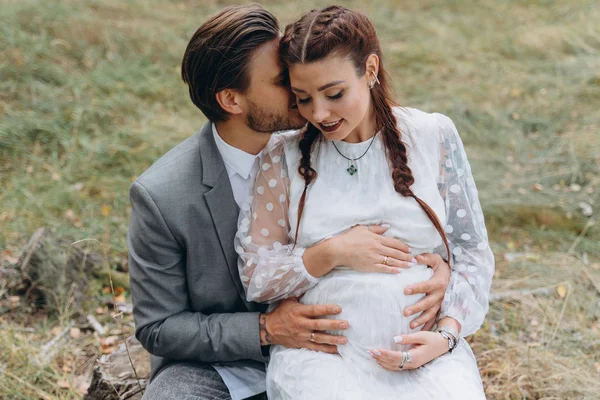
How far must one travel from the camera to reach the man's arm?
2736mm

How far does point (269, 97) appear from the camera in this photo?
2842 mm

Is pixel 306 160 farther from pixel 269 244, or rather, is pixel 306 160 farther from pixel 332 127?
pixel 269 244

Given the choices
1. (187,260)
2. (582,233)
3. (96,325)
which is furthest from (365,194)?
(582,233)

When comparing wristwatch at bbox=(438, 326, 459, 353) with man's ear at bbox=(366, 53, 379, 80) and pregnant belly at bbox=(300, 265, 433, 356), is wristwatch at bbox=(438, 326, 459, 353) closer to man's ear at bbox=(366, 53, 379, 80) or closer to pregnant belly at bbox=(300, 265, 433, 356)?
pregnant belly at bbox=(300, 265, 433, 356)

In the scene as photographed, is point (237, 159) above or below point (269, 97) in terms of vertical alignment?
below

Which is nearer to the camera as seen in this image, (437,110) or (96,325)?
(96,325)

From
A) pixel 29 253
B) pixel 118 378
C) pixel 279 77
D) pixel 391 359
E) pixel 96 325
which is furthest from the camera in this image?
pixel 29 253

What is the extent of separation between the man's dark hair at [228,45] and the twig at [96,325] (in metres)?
1.87

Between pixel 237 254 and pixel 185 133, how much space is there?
3.61 metres

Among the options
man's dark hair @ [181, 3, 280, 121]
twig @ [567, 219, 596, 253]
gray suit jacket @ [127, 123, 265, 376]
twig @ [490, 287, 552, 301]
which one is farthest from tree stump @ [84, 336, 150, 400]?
twig @ [567, 219, 596, 253]

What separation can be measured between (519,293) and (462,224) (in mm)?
1724

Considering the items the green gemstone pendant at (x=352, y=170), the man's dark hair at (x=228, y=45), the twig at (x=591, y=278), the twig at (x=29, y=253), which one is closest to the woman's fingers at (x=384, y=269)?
the green gemstone pendant at (x=352, y=170)

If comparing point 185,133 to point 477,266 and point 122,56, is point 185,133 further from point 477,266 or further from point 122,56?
point 477,266

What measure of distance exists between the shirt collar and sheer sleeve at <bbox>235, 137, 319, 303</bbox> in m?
0.11
